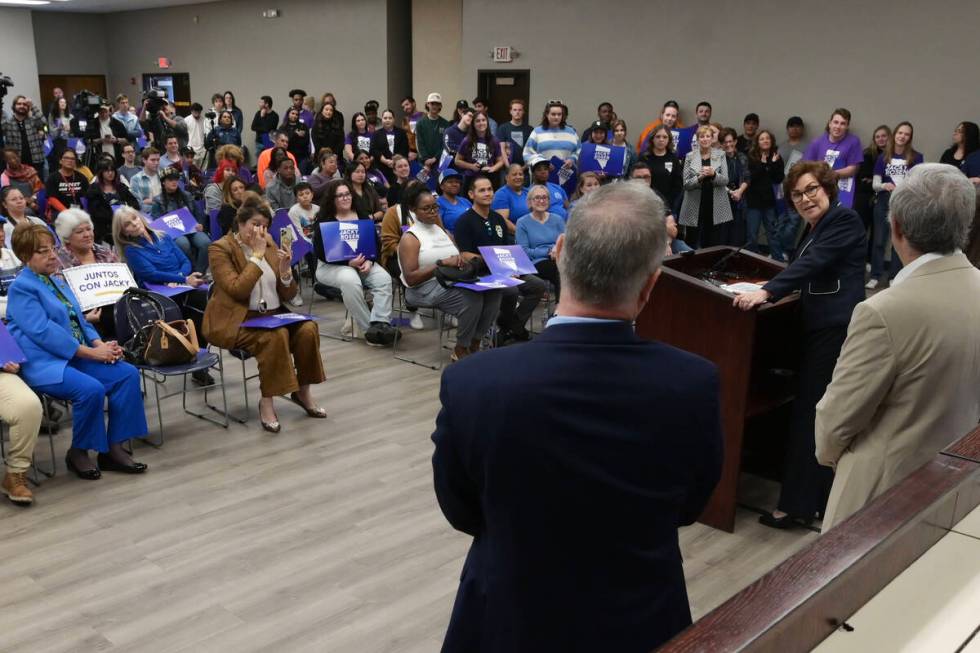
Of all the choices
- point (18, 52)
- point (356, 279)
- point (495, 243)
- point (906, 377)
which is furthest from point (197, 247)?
point (18, 52)

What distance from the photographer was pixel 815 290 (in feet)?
12.2

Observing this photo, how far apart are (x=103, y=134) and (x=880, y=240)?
448 inches

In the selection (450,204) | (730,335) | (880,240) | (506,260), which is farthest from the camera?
(880,240)

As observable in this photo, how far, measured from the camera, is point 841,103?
10.5 metres

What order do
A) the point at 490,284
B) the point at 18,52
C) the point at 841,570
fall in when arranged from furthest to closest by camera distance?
1. the point at 18,52
2. the point at 490,284
3. the point at 841,570

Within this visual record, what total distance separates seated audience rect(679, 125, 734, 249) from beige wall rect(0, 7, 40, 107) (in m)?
16.0

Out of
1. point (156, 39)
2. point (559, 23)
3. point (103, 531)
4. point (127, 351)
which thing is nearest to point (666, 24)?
point (559, 23)

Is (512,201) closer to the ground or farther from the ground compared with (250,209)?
closer to the ground

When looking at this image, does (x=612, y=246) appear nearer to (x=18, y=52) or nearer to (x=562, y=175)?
(x=562, y=175)

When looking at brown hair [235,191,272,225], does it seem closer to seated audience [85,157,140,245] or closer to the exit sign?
seated audience [85,157,140,245]

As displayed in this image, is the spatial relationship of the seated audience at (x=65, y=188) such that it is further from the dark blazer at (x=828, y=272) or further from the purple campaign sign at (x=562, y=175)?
the dark blazer at (x=828, y=272)

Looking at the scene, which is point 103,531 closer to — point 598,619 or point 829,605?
point 598,619

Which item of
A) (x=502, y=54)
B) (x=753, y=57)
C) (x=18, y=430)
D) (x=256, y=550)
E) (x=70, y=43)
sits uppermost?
(x=70, y=43)

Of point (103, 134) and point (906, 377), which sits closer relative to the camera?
point (906, 377)
